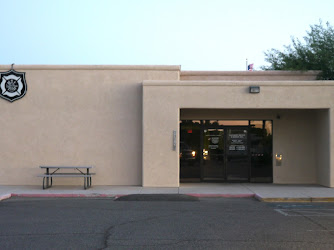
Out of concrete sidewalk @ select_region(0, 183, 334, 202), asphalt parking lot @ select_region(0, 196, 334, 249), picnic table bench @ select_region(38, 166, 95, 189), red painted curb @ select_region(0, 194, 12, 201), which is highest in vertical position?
picnic table bench @ select_region(38, 166, 95, 189)

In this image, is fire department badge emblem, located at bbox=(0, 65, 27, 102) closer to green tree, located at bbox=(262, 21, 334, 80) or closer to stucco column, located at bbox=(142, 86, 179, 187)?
stucco column, located at bbox=(142, 86, 179, 187)

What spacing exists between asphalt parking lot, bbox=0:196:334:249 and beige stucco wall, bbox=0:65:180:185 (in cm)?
353

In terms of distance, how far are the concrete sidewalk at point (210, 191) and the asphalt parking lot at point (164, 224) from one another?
862 millimetres

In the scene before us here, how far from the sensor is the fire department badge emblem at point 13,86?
16.6 metres

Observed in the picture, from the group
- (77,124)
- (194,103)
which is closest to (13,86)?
(77,124)

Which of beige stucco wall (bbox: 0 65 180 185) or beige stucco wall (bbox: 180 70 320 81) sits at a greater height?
beige stucco wall (bbox: 180 70 320 81)

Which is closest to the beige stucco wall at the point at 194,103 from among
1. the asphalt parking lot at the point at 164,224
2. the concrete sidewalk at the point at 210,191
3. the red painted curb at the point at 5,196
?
the concrete sidewalk at the point at 210,191

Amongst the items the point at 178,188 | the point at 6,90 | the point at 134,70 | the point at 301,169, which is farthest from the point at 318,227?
the point at 6,90

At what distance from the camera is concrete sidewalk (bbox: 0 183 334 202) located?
1348cm

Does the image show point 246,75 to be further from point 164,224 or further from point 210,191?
point 164,224

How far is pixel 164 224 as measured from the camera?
922 cm

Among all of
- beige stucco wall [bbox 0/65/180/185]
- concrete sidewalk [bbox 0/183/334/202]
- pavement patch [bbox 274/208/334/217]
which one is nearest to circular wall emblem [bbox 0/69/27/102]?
beige stucco wall [bbox 0/65/180/185]

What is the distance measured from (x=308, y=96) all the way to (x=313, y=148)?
101 inches

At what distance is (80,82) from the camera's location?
54.3 feet
